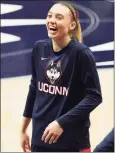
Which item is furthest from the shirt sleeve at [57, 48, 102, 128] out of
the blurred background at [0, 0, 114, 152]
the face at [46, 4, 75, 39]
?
the blurred background at [0, 0, 114, 152]

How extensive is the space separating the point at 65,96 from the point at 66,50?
0.56ft

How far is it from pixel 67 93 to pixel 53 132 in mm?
151

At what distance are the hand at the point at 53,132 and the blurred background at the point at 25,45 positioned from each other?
2.89 feet

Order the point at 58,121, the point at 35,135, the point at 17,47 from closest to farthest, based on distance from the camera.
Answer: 1. the point at 58,121
2. the point at 35,135
3. the point at 17,47

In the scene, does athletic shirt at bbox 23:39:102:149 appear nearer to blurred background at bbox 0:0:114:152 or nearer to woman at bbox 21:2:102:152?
woman at bbox 21:2:102:152

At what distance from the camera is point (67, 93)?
127cm

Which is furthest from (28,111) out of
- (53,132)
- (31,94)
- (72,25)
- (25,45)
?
(25,45)

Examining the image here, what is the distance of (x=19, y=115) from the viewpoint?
2262 millimetres

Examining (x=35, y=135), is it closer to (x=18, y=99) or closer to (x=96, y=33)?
(x=18, y=99)

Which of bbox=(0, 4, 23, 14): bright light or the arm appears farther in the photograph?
bbox=(0, 4, 23, 14): bright light

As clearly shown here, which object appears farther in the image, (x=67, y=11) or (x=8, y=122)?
(x=8, y=122)

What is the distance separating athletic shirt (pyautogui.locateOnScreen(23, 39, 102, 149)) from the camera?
125 centimetres

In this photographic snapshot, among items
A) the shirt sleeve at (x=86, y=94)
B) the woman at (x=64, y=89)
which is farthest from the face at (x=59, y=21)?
the shirt sleeve at (x=86, y=94)

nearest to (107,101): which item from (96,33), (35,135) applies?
(96,33)
